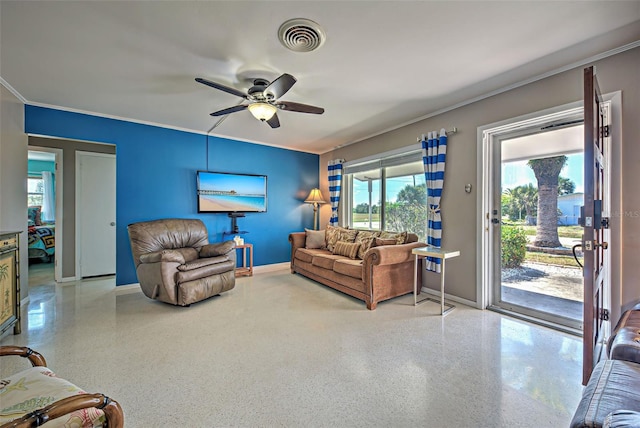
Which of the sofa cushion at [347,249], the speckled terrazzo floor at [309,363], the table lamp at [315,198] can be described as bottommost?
the speckled terrazzo floor at [309,363]

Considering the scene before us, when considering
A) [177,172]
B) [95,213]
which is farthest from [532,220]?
[95,213]

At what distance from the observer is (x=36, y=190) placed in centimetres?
650

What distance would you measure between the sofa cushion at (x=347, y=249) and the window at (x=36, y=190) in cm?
767

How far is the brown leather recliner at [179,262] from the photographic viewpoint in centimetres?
307

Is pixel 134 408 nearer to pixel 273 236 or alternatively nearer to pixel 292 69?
pixel 292 69

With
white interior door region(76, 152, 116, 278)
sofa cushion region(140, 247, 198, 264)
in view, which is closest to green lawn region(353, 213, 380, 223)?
sofa cushion region(140, 247, 198, 264)

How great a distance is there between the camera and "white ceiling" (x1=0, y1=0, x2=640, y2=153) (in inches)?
68.7

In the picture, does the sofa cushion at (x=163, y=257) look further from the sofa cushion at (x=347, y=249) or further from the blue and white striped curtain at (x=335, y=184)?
the blue and white striped curtain at (x=335, y=184)

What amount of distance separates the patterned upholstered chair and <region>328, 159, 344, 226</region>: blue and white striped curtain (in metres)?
4.50

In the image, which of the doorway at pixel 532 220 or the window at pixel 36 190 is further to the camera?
the window at pixel 36 190

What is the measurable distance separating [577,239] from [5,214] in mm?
6018

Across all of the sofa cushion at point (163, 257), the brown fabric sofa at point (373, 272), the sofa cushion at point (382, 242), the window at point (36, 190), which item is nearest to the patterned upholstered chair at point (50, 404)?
the sofa cushion at point (163, 257)

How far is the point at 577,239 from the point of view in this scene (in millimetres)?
2553

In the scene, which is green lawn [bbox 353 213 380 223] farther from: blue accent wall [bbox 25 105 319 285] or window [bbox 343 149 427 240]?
blue accent wall [bbox 25 105 319 285]
